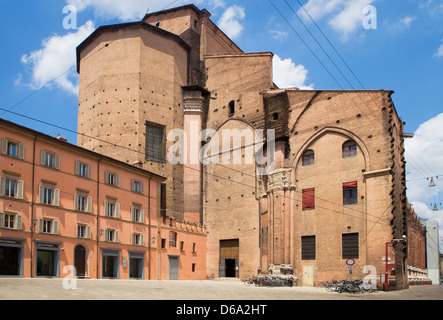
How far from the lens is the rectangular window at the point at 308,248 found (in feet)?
107

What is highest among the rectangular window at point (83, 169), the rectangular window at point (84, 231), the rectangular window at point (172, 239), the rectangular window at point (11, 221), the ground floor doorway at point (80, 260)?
the rectangular window at point (83, 169)

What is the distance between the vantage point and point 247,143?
130 ft

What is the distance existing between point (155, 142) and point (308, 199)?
45.9 ft

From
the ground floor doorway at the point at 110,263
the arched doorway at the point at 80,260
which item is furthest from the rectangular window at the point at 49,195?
the ground floor doorway at the point at 110,263

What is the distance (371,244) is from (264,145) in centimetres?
1146

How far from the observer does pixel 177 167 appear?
4119 centimetres

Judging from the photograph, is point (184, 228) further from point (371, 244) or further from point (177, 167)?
point (371, 244)

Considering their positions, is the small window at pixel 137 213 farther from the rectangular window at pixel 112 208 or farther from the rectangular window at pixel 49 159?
the rectangular window at pixel 49 159

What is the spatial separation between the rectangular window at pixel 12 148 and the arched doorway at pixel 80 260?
20.9 ft

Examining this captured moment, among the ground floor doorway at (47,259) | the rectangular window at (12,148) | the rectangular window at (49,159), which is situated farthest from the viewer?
the rectangular window at (49,159)

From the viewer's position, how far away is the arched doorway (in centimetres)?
2817

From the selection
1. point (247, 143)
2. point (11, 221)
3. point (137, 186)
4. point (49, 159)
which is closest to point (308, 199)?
point (247, 143)
